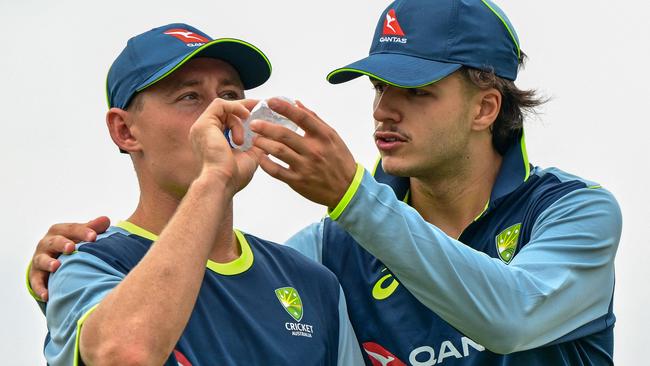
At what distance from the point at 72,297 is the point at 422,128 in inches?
66.6

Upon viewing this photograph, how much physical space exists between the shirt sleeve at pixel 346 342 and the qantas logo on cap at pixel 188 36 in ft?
3.40

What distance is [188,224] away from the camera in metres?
3.34

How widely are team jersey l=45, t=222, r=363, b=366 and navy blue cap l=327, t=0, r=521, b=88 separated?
3.10ft

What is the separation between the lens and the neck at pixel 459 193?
186 inches

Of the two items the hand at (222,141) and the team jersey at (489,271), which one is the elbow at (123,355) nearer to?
the hand at (222,141)

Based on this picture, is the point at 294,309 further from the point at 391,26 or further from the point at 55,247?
the point at 391,26

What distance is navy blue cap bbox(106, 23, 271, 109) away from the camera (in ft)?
13.2

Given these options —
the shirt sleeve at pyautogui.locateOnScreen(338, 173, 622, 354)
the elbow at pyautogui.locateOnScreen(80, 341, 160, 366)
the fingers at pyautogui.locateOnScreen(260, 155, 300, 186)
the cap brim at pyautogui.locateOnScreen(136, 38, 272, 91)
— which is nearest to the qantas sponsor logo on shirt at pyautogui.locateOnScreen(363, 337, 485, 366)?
the shirt sleeve at pyautogui.locateOnScreen(338, 173, 622, 354)

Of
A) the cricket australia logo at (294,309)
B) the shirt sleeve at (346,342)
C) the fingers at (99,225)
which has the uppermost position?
the fingers at (99,225)

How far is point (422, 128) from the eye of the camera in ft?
15.1

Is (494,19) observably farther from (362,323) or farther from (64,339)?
(64,339)

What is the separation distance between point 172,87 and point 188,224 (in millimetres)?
854

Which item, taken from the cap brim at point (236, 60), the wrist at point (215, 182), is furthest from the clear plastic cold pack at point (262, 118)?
the cap brim at point (236, 60)

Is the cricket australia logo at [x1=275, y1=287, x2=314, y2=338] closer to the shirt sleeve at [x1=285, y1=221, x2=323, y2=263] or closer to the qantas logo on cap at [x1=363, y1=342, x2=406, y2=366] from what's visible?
the qantas logo on cap at [x1=363, y1=342, x2=406, y2=366]
